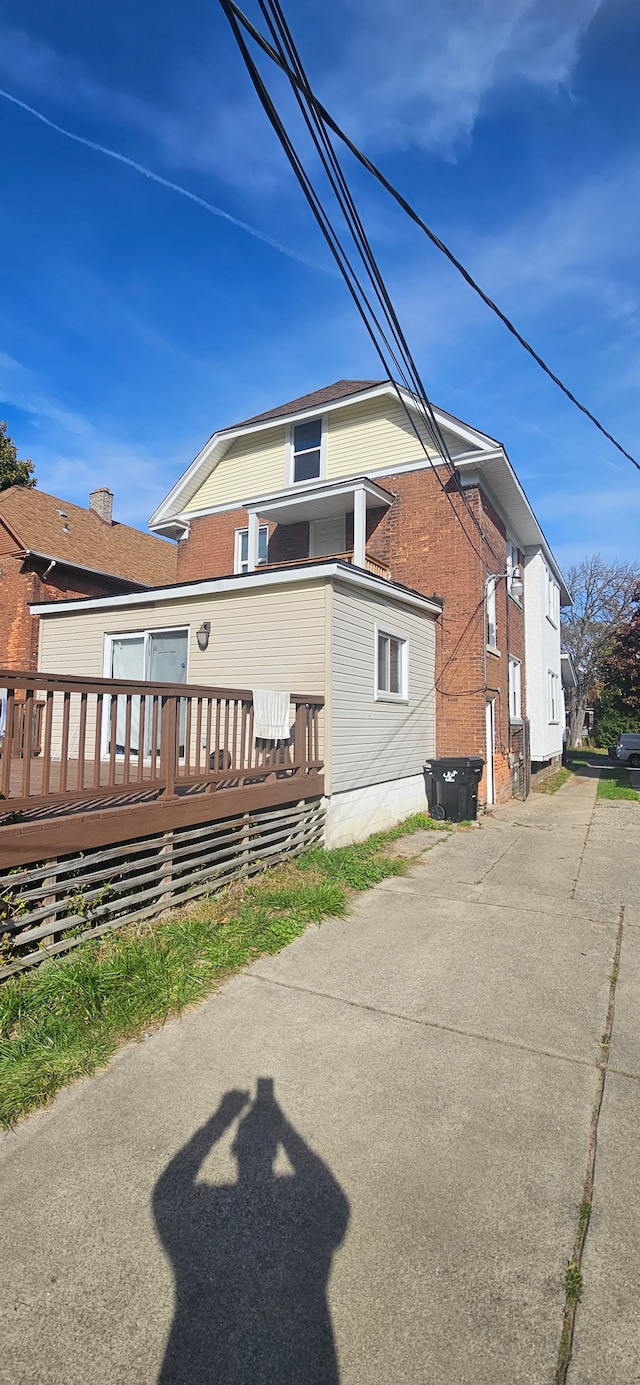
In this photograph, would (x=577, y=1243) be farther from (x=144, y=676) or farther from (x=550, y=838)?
(x=144, y=676)

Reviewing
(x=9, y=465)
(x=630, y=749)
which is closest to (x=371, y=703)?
(x=9, y=465)

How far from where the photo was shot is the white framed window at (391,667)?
984cm

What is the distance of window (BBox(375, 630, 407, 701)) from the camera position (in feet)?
32.5

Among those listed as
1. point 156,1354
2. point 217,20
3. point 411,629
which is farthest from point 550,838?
point 217,20

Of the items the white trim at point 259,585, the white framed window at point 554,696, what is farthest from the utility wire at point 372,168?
the white framed window at point 554,696

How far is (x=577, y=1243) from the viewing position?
88.3 inches

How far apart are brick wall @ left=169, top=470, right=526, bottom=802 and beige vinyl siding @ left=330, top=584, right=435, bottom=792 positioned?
439mm

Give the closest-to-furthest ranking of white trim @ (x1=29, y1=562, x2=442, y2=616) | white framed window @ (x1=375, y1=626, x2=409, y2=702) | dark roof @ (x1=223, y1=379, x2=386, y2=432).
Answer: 1. white trim @ (x1=29, y1=562, x2=442, y2=616)
2. white framed window @ (x1=375, y1=626, x2=409, y2=702)
3. dark roof @ (x1=223, y1=379, x2=386, y2=432)

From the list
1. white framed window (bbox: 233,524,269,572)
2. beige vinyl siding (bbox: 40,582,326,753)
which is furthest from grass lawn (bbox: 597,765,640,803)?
beige vinyl siding (bbox: 40,582,326,753)

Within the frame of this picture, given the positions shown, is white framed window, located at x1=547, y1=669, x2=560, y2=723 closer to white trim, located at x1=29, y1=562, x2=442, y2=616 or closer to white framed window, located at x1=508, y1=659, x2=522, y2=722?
white framed window, located at x1=508, y1=659, x2=522, y2=722

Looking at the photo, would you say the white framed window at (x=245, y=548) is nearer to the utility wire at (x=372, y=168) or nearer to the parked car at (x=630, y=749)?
the utility wire at (x=372, y=168)

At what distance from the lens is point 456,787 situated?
11148mm

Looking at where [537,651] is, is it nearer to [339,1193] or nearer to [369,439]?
[369,439]

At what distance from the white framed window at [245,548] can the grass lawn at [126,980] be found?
9.95 metres
